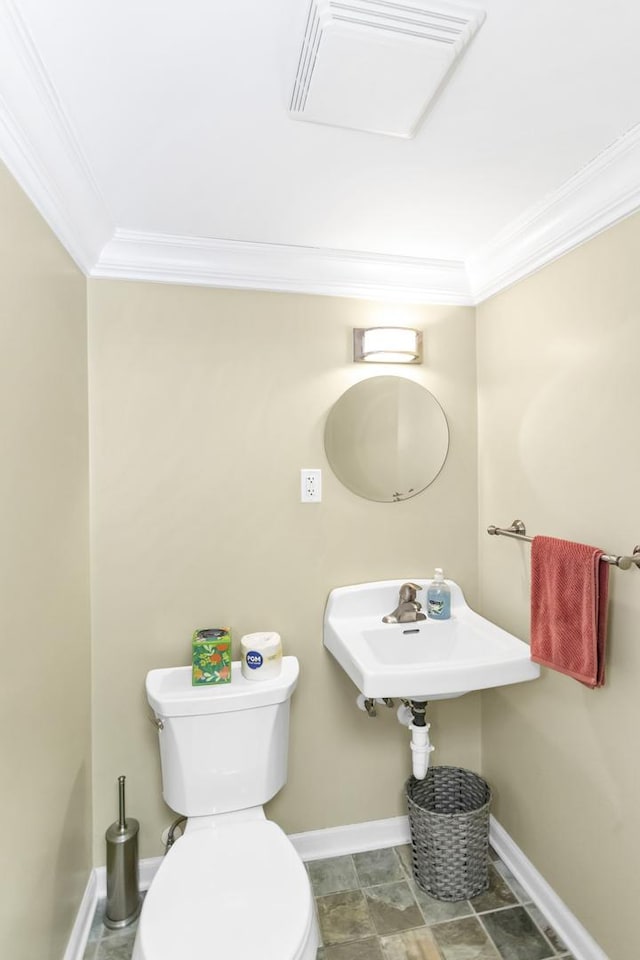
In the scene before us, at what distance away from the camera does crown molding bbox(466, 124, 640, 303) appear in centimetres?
136

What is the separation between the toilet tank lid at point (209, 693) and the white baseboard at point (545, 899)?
1.04 metres

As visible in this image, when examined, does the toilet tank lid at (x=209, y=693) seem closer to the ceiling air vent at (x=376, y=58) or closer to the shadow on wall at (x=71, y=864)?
the shadow on wall at (x=71, y=864)

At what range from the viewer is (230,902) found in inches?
49.6

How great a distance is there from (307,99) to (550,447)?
1205 mm

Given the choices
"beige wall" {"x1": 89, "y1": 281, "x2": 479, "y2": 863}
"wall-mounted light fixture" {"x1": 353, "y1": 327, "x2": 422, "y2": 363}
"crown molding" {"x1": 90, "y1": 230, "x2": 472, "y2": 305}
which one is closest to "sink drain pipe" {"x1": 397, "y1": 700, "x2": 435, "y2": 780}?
"beige wall" {"x1": 89, "y1": 281, "x2": 479, "y2": 863}

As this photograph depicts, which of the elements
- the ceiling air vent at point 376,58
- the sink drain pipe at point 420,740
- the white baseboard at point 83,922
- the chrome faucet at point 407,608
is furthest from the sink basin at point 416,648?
the ceiling air vent at point 376,58

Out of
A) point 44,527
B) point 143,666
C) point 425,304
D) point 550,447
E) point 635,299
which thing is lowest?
point 143,666

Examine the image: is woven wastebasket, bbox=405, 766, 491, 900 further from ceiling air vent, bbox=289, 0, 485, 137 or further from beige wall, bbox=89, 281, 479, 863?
ceiling air vent, bbox=289, 0, 485, 137

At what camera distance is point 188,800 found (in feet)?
5.41

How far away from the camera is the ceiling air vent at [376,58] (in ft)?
3.03

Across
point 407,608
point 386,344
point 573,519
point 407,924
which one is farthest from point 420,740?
point 386,344

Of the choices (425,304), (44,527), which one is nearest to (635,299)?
(425,304)

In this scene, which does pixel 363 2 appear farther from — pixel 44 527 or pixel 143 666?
pixel 143 666

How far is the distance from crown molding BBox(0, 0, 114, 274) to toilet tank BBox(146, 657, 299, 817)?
1.43 meters
